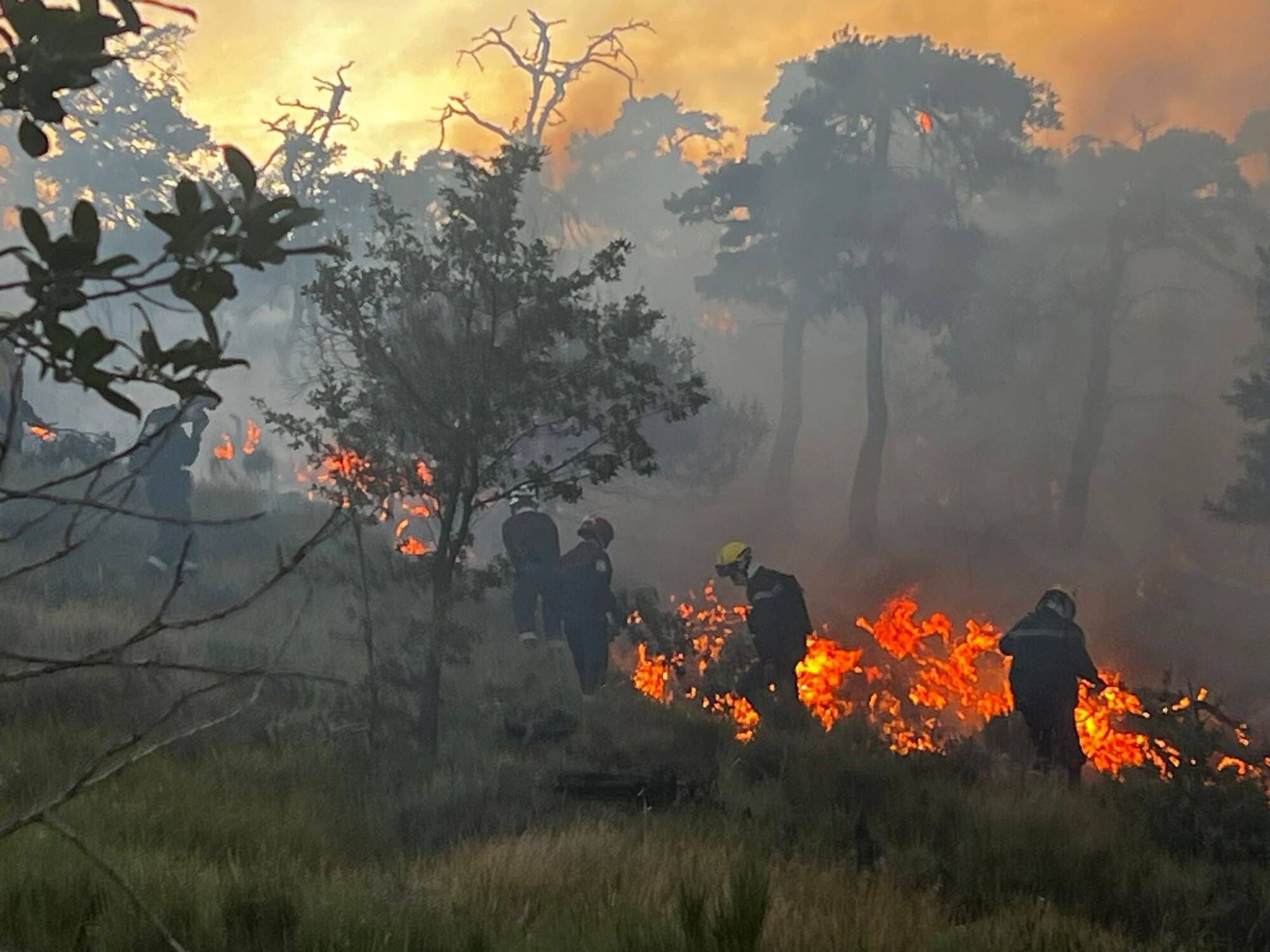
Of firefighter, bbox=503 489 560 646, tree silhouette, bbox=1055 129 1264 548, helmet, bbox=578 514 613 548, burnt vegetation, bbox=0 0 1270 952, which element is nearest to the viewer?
burnt vegetation, bbox=0 0 1270 952

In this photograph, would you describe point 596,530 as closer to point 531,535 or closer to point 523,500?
point 531,535

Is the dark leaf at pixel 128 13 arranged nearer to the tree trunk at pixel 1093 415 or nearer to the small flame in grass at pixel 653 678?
the small flame in grass at pixel 653 678

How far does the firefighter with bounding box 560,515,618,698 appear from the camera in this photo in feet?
36.9

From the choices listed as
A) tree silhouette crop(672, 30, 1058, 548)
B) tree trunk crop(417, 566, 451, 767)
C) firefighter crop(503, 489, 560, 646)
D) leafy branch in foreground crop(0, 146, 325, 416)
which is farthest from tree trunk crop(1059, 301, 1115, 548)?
leafy branch in foreground crop(0, 146, 325, 416)

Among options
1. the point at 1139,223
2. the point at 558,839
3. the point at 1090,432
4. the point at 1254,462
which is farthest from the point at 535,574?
the point at 1139,223

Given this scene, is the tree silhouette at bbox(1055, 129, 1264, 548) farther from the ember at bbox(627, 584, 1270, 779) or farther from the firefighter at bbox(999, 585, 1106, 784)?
the firefighter at bbox(999, 585, 1106, 784)

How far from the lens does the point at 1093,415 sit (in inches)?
1076

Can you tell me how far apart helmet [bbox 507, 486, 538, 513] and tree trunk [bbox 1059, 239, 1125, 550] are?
1914 cm

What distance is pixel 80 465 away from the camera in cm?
1670

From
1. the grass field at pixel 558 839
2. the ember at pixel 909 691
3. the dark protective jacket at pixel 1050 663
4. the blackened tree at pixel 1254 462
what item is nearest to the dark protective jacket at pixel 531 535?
the ember at pixel 909 691

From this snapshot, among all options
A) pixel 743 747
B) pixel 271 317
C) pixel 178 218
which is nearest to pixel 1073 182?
pixel 743 747

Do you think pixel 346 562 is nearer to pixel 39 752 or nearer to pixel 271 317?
pixel 39 752

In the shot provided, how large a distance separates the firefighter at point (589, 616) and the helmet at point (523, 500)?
64 cm

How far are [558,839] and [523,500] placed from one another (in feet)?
17.1
